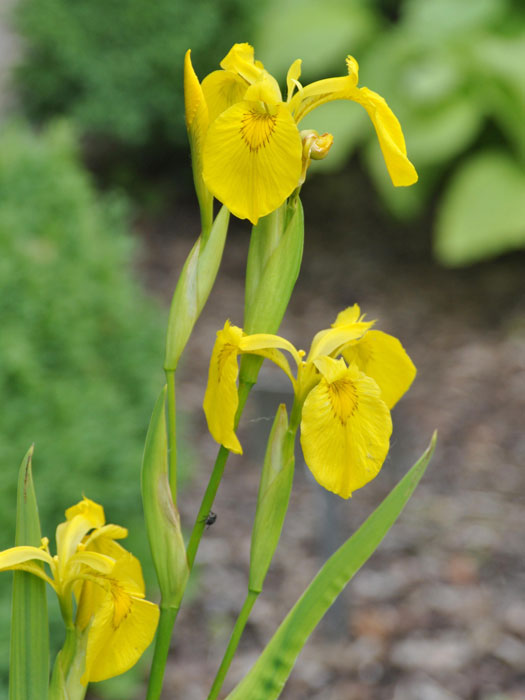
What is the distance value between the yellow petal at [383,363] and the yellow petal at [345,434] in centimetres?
7

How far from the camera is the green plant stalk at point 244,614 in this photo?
0.55m

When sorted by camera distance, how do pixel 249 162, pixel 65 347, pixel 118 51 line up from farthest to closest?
pixel 118 51
pixel 65 347
pixel 249 162

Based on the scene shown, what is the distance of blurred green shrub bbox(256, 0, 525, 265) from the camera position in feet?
11.5

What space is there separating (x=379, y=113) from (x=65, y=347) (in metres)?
1.29

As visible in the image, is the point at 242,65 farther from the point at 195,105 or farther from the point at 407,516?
the point at 407,516

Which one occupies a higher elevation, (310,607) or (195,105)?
(195,105)

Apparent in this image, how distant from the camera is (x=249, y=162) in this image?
49 cm

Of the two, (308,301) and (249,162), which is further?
(308,301)

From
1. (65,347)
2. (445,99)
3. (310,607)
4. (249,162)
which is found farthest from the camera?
(445,99)

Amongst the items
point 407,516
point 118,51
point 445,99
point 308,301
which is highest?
point 118,51

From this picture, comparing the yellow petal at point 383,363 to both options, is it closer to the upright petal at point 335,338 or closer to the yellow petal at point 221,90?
the upright petal at point 335,338

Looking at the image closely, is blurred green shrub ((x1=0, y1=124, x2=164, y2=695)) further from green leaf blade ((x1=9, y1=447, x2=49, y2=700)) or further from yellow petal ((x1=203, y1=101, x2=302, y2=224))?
yellow petal ((x1=203, y1=101, x2=302, y2=224))

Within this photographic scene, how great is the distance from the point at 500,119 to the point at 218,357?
139 inches

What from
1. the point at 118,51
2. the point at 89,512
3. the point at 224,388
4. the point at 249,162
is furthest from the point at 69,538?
the point at 118,51
